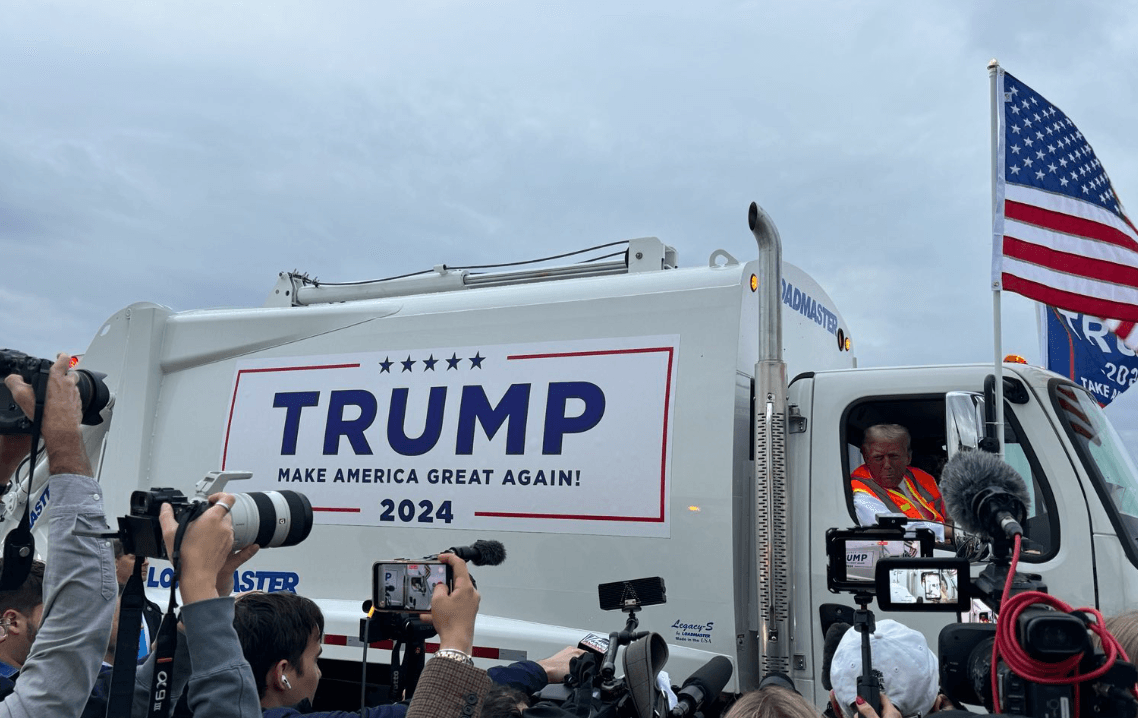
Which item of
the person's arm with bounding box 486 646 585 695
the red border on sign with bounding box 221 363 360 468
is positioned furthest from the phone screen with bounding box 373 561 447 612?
the red border on sign with bounding box 221 363 360 468

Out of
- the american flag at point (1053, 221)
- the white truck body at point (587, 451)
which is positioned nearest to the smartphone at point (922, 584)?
the white truck body at point (587, 451)

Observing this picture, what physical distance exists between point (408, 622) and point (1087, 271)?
4081mm

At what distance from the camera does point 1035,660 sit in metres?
1.74

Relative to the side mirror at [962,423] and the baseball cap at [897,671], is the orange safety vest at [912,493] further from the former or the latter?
the baseball cap at [897,671]

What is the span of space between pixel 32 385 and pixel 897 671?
227 centimetres

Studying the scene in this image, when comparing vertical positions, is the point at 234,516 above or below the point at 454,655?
above

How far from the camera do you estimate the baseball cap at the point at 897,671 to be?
8.26ft

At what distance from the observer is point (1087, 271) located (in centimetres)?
518

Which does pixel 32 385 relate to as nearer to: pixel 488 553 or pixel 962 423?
pixel 488 553

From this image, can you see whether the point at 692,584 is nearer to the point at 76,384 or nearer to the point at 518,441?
the point at 518,441

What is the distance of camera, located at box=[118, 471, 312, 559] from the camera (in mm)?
2305

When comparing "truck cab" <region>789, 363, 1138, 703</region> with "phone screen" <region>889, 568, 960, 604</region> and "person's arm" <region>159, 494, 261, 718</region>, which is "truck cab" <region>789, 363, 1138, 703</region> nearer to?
"phone screen" <region>889, 568, 960, 604</region>

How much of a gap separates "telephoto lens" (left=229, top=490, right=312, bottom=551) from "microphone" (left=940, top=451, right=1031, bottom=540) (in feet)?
5.51

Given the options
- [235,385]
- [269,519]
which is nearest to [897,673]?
[269,519]
